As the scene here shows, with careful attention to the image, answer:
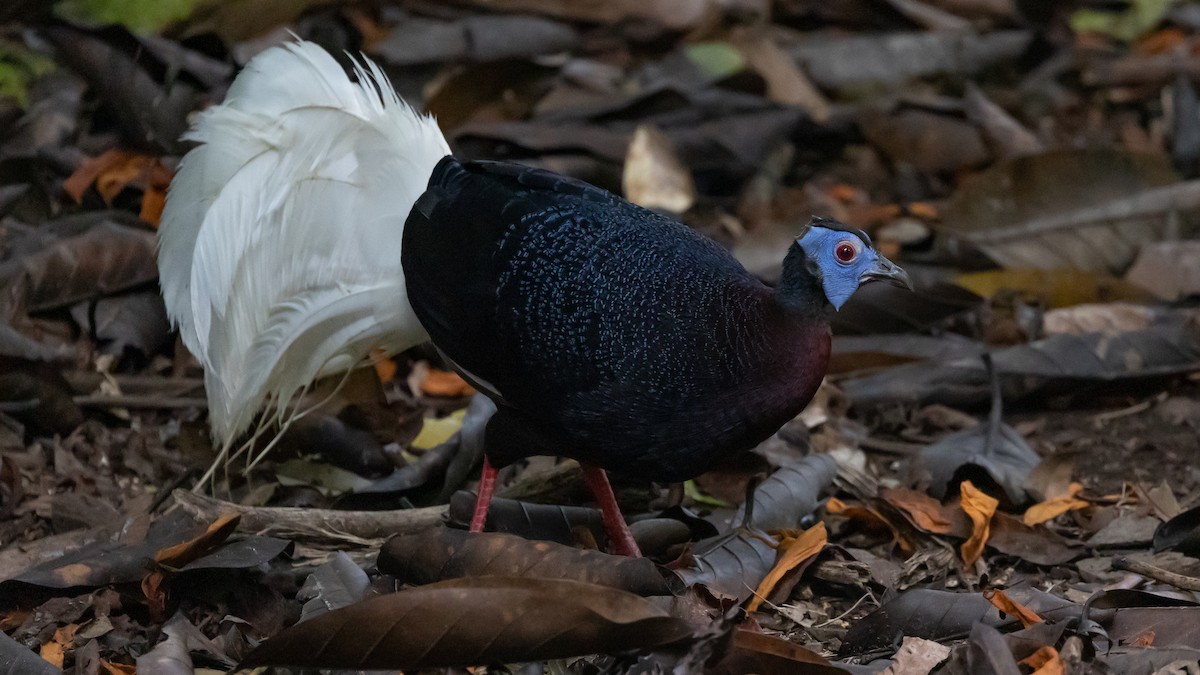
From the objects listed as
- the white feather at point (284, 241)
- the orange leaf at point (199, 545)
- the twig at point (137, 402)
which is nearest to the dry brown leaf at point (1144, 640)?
the white feather at point (284, 241)

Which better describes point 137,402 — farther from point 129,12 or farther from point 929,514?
point 929,514

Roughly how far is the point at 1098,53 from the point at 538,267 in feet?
17.9

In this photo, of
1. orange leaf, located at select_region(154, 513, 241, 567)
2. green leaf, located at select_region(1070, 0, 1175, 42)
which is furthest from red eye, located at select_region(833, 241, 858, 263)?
green leaf, located at select_region(1070, 0, 1175, 42)

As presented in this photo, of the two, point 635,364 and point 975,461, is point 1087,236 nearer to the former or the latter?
point 975,461

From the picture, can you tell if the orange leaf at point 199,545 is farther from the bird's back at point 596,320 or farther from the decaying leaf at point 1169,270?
the decaying leaf at point 1169,270

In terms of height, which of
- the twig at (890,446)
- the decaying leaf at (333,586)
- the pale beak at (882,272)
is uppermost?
the pale beak at (882,272)

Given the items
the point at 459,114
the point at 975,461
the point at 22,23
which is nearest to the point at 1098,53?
the point at 459,114

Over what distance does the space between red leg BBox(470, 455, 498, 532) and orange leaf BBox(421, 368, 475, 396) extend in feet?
3.71

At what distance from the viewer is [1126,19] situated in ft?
26.9

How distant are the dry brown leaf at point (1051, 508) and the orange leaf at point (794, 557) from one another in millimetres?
749

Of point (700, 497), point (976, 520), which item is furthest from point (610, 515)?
point (976, 520)

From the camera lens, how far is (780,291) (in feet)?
11.2

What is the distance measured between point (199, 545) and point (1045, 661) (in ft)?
7.04

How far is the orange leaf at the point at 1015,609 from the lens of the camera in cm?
325
